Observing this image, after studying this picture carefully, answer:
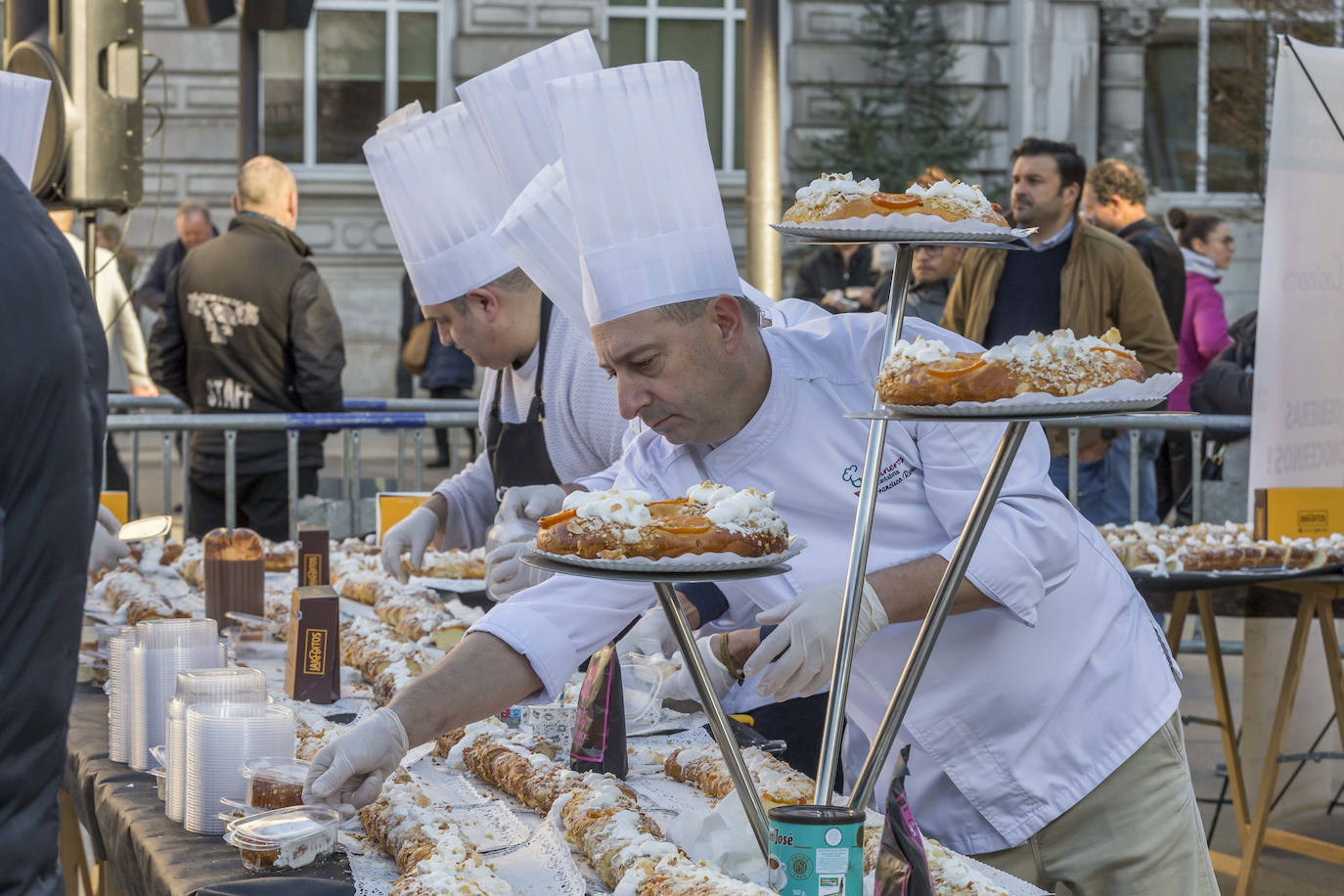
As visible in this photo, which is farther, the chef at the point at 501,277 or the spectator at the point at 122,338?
the spectator at the point at 122,338

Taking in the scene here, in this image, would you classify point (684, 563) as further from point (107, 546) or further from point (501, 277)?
point (107, 546)

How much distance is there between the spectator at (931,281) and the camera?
20.9 feet

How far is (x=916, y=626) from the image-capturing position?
197cm

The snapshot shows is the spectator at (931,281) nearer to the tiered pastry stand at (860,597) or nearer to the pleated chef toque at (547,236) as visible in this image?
the pleated chef toque at (547,236)

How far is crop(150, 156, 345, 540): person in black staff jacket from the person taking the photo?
19.4ft

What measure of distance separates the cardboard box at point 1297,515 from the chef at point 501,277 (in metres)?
2.11

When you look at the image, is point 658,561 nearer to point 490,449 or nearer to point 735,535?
point 735,535

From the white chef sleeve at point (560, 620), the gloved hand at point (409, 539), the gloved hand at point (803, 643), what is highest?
the gloved hand at point (803, 643)

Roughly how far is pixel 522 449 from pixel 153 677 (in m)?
1.17

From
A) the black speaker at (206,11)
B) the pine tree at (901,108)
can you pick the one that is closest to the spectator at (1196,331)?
the black speaker at (206,11)

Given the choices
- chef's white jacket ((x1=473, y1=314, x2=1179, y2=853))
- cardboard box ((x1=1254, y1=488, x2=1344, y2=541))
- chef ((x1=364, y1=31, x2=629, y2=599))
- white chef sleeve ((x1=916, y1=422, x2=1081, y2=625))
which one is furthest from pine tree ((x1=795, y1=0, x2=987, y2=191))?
white chef sleeve ((x1=916, y1=422, x2=1081, y2=625))

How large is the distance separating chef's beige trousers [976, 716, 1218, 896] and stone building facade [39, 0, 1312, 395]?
40.3 ft

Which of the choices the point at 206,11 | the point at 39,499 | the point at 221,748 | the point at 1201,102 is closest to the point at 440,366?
the point at 206,11

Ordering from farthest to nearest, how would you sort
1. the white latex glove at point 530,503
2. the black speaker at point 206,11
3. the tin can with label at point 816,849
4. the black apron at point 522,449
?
the black speaker at point 206,11 < the black apron at point 522,449 < the white latex glove at point 530,503 < the tin can with label at point 816,849
